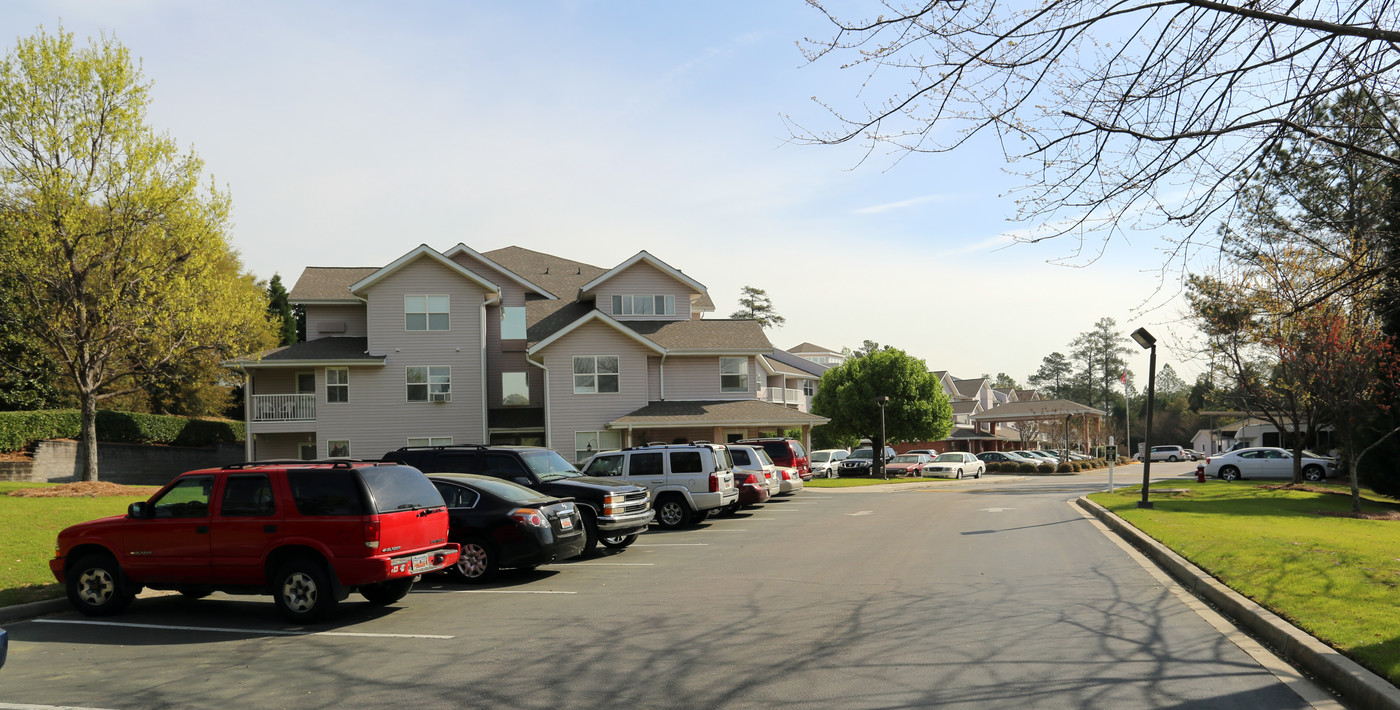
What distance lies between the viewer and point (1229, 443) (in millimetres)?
95062

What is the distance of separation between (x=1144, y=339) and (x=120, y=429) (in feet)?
125

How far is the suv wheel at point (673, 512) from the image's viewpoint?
2108 cm

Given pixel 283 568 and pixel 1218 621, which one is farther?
pixel 283 568

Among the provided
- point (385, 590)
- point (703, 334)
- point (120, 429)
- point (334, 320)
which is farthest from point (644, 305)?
point (385, 590)

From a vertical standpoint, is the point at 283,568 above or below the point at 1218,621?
above

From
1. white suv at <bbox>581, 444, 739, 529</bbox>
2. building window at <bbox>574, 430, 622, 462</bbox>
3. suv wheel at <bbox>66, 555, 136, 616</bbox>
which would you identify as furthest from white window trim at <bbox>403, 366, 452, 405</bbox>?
suv wheel at <bbox>66, 555, 136, 616</bbox>

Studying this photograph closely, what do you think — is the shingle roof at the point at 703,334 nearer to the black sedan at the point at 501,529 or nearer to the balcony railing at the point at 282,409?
the balcony railing at the point at 282,409

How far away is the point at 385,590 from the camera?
1123cm

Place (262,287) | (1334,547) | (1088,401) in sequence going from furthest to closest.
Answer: (1088,401)
(262,287)
(1334,547)

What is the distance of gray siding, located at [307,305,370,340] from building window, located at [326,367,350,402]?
123 inches

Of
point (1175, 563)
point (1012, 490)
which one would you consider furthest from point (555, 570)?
point (1012, 490)

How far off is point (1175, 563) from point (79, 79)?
27.9 metres

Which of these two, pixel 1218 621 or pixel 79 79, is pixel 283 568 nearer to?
pixel 1218 621

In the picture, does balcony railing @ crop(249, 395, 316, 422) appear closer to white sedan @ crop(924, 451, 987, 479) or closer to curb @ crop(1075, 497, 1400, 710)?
white sedan @ crop(924, 451, 987, 479)
